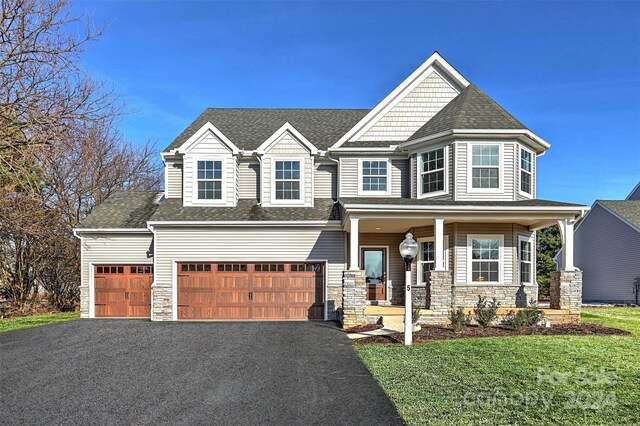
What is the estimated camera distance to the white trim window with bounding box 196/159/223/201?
A: 17.7 m

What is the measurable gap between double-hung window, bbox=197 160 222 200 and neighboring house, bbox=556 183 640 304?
70.9 feet

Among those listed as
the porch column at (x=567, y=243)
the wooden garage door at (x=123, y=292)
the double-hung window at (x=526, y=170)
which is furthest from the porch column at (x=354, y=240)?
the wooden garage door at (x=123, y=292)

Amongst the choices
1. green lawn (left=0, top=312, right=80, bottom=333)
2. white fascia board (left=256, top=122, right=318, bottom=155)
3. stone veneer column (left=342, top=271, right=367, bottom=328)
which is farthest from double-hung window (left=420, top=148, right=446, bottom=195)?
green lawn (left=0, top=312, right=80, bottom=333)

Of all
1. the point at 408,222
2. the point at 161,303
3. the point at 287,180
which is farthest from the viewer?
the point at 287,180

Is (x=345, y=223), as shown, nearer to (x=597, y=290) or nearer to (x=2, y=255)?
(x=2, y=255)

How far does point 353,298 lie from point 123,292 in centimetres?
901

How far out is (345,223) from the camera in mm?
15688

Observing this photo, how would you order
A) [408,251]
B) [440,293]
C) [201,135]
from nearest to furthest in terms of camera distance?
[408,251] < [440,293] < [201,135]

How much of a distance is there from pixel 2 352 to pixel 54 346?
1.07 meters

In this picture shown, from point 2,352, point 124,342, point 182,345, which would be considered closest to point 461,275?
point 182,345

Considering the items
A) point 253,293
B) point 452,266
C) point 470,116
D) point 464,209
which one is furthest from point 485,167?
point 253,293

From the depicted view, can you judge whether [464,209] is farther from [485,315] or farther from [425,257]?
[485,315]

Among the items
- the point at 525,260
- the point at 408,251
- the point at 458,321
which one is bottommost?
the point at 458,321

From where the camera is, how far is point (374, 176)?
701 inches
